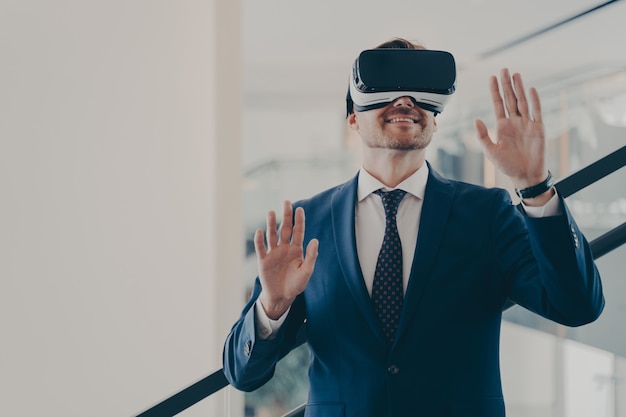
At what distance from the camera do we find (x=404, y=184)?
146cm

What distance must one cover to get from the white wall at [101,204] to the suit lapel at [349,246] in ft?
5.54

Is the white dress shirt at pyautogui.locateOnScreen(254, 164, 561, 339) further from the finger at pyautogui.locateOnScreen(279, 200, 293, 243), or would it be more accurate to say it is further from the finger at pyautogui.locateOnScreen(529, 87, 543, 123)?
the finger at pyautogui.locateOnScreen(529, 87, 543, 123)

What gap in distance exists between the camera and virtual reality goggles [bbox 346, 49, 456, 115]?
4.66 feet

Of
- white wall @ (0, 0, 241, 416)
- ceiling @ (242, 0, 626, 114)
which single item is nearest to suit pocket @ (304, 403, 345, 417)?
white wall @ (0, 0, 241, 416)

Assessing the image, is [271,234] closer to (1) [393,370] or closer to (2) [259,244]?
(2) [259,244]

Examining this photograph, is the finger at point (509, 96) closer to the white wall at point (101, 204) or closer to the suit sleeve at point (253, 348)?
the suit sleeve at point (253, 348)

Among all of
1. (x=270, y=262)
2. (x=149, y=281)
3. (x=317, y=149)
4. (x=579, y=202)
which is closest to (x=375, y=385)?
(x=270, y=262)

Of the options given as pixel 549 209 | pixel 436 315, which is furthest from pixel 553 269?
pixel 436 315

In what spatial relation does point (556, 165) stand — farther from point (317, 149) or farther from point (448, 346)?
point (448, 346)

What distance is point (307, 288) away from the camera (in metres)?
1.47

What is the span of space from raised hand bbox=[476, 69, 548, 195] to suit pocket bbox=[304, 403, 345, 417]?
474 millimetres

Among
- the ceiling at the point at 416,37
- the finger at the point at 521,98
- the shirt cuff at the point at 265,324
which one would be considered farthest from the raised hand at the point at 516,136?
the ceiling at the point at 416,37

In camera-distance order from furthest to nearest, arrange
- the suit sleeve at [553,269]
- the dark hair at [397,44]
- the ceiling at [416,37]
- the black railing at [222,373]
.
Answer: the ceiling at [416,37]
the black railing at [222,373]
the dark hair at [397,44]
the suit sleeve at [553,269]

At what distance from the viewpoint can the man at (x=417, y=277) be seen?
51.0 inches
